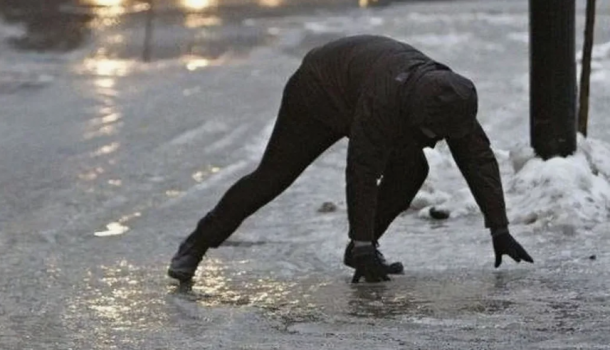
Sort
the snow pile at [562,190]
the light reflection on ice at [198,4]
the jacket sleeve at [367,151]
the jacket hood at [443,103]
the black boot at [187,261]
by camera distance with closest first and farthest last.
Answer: the jacket hood at [443,103] < the jacket sleeve at [367,151] < the black boot at [187,261] < the snow pile at [562,190] < the light reflection on ice at [198,4]

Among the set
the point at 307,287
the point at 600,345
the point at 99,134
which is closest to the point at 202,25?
the point at 99,134

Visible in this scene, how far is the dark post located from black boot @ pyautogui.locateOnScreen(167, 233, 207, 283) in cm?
264

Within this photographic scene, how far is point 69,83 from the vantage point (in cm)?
1619

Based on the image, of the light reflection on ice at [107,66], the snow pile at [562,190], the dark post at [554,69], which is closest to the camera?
Answer: the snow pile at [562,190]

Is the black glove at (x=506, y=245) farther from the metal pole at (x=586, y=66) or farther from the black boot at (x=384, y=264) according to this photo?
the metal pole at (x=586, y=66)

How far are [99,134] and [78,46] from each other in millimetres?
7295

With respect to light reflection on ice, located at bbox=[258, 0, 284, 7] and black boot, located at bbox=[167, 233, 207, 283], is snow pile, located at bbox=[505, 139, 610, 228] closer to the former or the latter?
black boot, located at bbox=[167, 233, 207, 283]

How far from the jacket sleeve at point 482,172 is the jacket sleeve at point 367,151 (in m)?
0.34

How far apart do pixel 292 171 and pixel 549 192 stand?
212 cm

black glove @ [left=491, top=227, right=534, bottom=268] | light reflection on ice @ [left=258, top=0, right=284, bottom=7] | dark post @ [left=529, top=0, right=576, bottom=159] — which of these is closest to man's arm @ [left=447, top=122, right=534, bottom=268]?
black glove @ [left=491, top=227, right=534, bottom=268]

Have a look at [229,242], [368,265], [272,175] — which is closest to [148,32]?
[229,242]

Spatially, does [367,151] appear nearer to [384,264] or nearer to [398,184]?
[398,184]

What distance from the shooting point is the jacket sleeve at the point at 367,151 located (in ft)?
19.9

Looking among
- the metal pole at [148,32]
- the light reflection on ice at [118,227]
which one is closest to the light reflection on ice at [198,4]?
the metal pole at [148,32]
